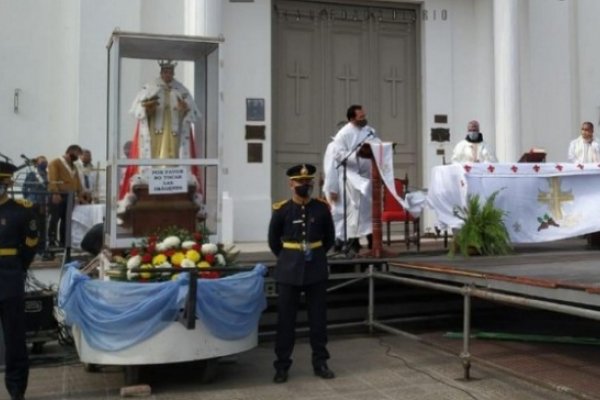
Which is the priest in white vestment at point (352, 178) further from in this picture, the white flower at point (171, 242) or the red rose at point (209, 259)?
the white flower at point (171, 242)

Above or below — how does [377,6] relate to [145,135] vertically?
above

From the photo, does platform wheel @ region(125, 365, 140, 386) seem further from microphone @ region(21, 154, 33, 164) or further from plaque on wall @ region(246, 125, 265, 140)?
plaque on wall @ region(246, 125, 265, 140)

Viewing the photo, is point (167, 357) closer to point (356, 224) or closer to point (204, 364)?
point (204, 364)

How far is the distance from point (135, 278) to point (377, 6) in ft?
27.4

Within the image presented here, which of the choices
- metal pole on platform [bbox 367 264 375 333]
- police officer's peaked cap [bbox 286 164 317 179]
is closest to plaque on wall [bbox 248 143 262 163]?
metal pole on platform [bbox 367 264 375 333]

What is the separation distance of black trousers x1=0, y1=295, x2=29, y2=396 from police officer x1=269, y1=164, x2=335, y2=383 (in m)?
2.03

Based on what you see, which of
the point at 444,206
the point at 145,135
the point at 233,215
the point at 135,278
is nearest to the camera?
the point at 135,278

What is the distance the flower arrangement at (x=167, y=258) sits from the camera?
5887 millimetres

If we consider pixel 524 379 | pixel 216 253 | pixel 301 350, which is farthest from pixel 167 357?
pixel 524 379

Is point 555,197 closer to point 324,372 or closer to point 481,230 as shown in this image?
point 481,230

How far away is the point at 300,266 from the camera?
6039 mm

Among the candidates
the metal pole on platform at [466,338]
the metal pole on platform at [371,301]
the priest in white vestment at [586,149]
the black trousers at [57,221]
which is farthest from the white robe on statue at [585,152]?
the black trousers at [57,221]

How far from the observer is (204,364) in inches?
236

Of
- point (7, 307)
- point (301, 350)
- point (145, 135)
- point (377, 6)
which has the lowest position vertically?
point (301, 350)
